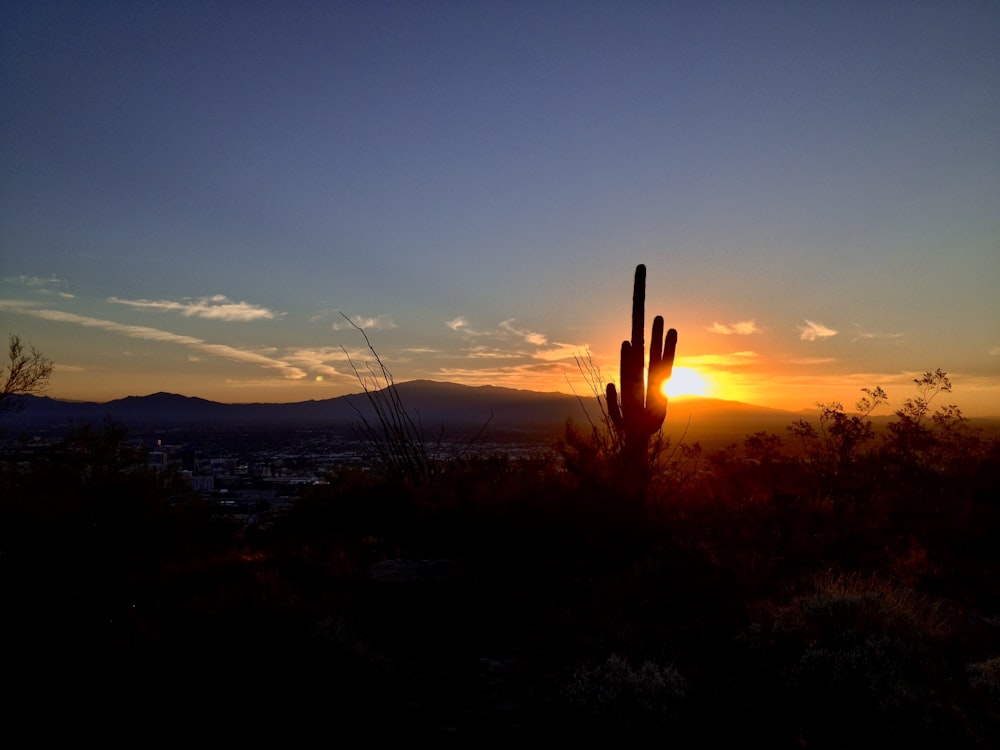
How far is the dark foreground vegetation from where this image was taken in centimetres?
462

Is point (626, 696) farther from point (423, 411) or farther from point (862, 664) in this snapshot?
point (423, 411)

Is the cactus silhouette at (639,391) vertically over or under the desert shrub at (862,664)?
over

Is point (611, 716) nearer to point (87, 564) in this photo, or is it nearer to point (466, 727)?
point (466, 727)

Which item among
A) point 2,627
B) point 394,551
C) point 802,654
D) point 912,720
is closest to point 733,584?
point 802,654

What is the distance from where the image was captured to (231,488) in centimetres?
1895

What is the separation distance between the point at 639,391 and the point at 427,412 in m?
109

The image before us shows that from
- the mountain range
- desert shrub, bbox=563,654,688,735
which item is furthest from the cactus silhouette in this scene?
the mountain range

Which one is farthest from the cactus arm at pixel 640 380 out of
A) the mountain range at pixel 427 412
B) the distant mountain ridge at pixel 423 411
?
the distant mountain ridge at pixel 423 411

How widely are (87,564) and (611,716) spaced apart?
22.0 feet

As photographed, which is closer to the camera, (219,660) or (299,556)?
(219,660)

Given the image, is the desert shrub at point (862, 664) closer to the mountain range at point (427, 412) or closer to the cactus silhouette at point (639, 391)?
the cactus silhouette at point (639, 391)

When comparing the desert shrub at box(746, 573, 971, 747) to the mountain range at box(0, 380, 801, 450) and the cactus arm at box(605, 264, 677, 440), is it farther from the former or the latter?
the mountain range at box(0, 380, 801, 450)

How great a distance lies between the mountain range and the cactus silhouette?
47566mm

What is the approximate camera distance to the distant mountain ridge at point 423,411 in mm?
82438
